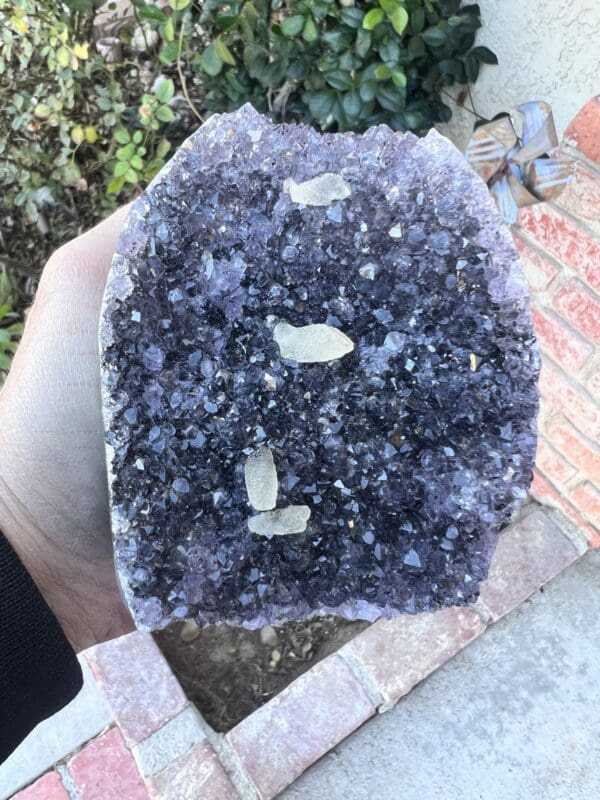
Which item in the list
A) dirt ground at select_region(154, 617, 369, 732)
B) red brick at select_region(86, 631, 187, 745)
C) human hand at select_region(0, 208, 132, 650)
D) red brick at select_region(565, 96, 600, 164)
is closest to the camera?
human hand at select_region(0, 208, 132, 650)

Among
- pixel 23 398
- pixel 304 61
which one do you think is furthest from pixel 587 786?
pixel 304 61

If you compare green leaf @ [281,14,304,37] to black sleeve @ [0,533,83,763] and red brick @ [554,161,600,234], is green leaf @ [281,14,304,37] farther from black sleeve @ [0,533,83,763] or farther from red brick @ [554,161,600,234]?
black sleeve @ [0,533,83,763]

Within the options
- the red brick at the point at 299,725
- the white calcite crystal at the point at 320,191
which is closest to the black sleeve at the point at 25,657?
the white calcite crystal at the point at 320,191

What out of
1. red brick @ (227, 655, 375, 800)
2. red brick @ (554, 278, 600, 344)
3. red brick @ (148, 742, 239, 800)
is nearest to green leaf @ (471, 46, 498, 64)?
red brick @ (554, 278, 600, 344)

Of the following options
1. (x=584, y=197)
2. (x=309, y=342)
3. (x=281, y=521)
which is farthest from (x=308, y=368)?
(x=584, y=197)

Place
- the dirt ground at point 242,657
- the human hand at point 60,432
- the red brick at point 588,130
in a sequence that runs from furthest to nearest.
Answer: the dirt ground at point 242,657
the red brick at point 588,130
the human hand at point 60,432

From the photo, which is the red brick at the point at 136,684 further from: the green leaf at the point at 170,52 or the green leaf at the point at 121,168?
the green leaf at the point at 170,52

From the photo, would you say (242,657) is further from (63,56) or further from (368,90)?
(63,56)
